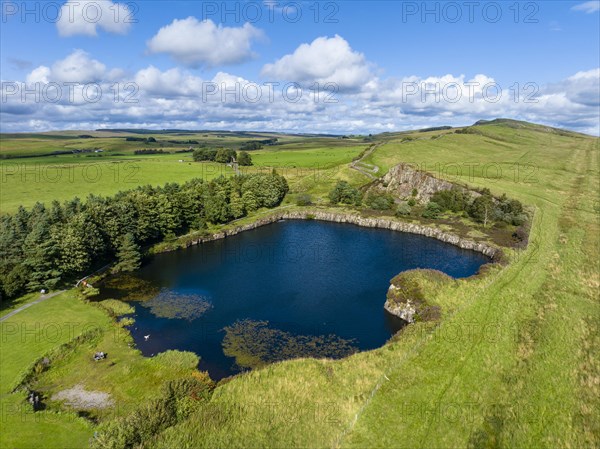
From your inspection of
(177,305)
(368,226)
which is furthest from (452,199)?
(177,305)

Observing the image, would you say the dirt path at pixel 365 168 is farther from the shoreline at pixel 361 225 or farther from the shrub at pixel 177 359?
the shrub at pixel 177 359

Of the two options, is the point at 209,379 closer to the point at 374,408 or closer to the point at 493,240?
the point at 374,408

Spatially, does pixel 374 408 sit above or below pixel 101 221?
below

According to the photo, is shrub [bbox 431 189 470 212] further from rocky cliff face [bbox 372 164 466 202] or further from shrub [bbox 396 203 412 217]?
shrub [bbox 396 203 412 217]

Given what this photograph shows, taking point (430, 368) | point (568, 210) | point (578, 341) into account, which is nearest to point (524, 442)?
point (430, 368)

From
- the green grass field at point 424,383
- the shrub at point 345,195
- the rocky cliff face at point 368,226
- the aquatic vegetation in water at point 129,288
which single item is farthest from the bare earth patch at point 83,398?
the shrub at point 345,195

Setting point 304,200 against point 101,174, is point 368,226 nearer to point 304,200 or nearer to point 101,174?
point 304,200
